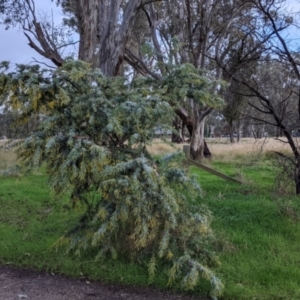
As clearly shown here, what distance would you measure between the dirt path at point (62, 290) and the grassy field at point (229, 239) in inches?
6.5

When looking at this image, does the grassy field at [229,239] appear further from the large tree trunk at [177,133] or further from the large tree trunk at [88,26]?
the large tree trunk at [88,26]

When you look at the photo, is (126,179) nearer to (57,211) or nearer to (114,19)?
(57,211)

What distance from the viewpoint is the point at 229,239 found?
5836 mm

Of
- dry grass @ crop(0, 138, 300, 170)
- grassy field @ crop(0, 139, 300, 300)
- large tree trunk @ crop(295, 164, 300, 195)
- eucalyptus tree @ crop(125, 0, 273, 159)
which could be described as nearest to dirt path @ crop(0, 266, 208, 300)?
grassy field @ crop(0, 139, 300, 300)

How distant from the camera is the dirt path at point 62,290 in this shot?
4418mm

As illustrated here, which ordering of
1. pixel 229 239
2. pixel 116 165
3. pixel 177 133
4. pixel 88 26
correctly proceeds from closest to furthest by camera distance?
pixel 116 165
pixel 177 133
pixel 229 239
pixel 88 26

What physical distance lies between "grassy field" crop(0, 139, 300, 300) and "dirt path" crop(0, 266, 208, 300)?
0.54 feet

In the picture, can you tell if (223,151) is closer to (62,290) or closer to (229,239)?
(229,239)

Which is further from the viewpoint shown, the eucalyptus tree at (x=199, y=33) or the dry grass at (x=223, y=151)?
the eucalyptus tree at (x=199, y=33)

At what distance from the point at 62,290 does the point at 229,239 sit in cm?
248

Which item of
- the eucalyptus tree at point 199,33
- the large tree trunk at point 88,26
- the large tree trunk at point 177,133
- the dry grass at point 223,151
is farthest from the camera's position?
the eucalyptus tree at point 199,33

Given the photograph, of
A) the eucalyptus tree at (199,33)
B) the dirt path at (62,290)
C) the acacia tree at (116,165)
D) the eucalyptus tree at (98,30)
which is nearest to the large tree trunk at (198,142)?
the eucalyptus tree at (199,33)

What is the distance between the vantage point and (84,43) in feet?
37.5

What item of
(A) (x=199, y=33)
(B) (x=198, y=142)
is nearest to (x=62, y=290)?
(B) (x=198, y=142)
